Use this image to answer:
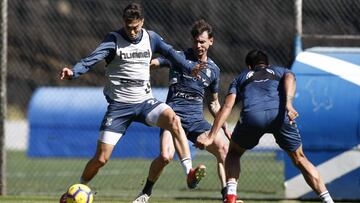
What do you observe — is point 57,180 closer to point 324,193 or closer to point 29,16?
point 324,193

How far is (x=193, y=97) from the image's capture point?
1252 cm

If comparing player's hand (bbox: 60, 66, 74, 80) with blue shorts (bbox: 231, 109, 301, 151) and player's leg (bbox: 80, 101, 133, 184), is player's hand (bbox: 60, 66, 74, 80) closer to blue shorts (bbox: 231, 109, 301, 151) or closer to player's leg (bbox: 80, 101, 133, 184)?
player's leg (bbox: 80, 101, 133, 184)

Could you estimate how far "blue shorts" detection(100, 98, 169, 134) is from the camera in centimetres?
1150

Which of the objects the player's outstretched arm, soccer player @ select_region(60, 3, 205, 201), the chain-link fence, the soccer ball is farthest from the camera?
the chain-link fence

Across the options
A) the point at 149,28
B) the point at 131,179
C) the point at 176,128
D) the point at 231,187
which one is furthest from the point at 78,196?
the point at 149,28

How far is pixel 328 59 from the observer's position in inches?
564

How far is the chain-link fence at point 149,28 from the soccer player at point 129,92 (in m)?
3.81

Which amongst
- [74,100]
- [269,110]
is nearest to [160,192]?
[269,110]

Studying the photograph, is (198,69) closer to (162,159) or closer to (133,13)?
(162,159)

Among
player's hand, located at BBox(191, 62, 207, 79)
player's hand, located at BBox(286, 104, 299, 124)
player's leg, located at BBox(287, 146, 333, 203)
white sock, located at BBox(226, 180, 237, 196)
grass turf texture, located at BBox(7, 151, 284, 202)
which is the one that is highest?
player's hand, located at BBox(191, 62, 207, 79)

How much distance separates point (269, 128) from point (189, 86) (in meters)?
1.60

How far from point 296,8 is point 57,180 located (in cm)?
560

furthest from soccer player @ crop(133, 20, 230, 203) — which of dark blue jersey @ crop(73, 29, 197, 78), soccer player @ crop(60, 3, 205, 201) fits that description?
soccer player @ crop(60, 3, 205, 201)

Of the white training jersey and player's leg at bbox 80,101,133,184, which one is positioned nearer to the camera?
player's leg at bbox 80,101,133,184
